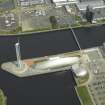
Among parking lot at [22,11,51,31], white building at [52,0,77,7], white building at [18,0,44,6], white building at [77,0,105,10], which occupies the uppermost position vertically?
white building at [18,0,44,6]

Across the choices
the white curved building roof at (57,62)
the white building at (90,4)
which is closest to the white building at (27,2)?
the white building at (90,4)

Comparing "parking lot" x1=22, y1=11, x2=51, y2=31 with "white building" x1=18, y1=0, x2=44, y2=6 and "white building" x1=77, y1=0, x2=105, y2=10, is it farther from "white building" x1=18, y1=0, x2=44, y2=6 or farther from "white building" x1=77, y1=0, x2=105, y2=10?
"white building" x1=77, y1=0, x2=105, y2=10

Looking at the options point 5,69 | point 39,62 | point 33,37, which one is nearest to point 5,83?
point 5,69

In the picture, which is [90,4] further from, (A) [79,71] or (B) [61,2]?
(A) [79,71]

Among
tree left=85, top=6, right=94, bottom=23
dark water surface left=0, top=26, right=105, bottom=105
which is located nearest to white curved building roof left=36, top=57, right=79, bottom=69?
dark water surface left=0, top=26, right=105, bottom=105

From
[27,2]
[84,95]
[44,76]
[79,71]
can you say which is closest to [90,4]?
[27,2]

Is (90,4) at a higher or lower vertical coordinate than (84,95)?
higher

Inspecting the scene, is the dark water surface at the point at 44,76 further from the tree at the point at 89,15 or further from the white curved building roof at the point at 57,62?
the tree at the point at 89,15
